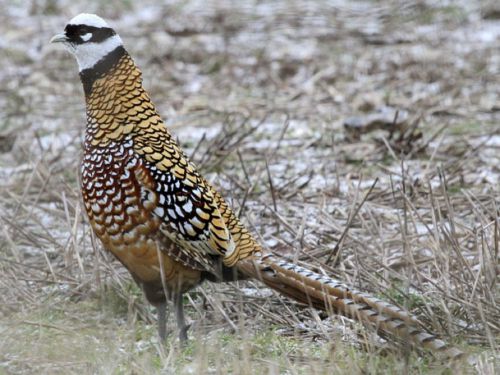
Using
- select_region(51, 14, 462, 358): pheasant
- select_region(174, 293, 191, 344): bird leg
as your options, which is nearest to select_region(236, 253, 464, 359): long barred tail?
select_region(51, 14, 462, 358): pheasant

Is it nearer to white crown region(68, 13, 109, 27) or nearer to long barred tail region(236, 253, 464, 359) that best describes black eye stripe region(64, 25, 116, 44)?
white crown region(68, 13, 109, 27)

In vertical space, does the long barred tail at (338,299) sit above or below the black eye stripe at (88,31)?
below

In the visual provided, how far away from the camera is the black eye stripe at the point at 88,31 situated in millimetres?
4449

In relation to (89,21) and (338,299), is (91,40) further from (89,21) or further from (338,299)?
(338,299)

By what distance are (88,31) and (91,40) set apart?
0.13 feet

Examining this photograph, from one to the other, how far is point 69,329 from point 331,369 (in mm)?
1195

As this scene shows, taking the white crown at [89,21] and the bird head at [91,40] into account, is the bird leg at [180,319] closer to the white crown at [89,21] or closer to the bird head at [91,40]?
the bird head at [91,40]

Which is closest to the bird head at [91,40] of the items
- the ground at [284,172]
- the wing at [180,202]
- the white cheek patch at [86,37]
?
the white cheek patch at [86,37]

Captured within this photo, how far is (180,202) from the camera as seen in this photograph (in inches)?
169

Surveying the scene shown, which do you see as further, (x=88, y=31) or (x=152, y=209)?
(x=88, y=31)

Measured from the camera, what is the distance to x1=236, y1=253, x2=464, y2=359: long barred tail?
12.6 feet

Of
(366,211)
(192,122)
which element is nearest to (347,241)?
(366,211)

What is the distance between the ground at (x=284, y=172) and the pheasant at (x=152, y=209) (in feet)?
0.46

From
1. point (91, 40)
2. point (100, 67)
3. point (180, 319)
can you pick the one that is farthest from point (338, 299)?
point (91, 40)
